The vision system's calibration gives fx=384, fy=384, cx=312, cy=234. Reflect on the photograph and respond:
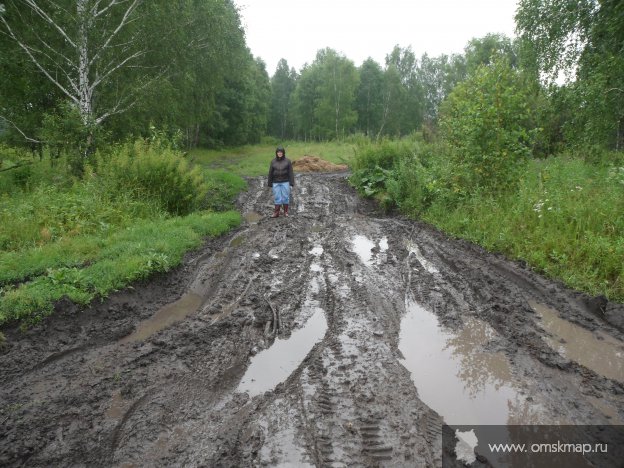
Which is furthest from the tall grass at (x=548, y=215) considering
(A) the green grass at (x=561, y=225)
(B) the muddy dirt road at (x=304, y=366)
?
(B) the muddy dirt road at (x=304, y=366)

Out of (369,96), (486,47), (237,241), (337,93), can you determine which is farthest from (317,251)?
(369,96)

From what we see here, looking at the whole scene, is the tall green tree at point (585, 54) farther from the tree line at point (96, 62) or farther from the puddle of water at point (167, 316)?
the tree line at point (96, 62)

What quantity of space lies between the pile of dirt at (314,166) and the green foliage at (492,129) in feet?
41.5

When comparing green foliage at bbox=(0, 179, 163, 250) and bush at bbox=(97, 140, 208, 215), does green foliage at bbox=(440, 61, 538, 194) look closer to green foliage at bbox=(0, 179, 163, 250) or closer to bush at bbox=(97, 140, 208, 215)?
bush at bbox=(97, 140, 208, 215)

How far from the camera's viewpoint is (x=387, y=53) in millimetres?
50656

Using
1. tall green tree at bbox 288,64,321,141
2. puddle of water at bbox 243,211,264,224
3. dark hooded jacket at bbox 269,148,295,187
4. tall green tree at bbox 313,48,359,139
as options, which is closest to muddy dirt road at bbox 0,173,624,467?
puddle of water at bbox 243,211,264,224

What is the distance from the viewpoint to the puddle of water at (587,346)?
387cm

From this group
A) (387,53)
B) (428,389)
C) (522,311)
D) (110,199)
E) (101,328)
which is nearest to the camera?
(428,389)

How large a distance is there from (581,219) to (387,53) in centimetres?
5029

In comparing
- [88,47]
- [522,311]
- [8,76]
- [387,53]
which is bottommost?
[522,311]

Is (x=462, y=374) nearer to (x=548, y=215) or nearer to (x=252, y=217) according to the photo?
(x=548, y=215)

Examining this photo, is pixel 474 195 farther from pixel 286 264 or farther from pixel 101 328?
pixel 101 328

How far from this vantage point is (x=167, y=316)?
5.11 m

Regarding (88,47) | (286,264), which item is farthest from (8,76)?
(286,264)
